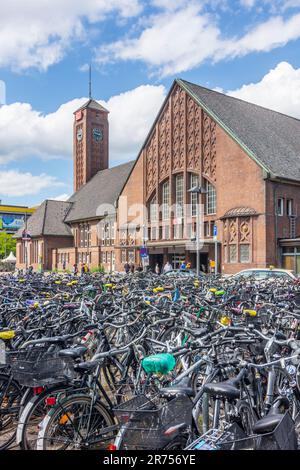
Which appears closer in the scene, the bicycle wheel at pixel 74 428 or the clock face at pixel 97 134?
the bicycle wheel at pixel 74 428

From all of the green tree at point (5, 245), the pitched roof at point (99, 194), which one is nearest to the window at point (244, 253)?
the pitched roof at point (99, 194)

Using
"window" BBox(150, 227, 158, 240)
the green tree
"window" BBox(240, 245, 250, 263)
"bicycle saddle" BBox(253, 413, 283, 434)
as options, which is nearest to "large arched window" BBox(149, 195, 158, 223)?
"window" BBox(150, 227, 158, 240)

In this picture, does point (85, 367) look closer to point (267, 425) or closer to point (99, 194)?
point (267, 425)

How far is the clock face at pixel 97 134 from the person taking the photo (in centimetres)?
5953

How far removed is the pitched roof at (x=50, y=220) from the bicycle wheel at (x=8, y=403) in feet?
163

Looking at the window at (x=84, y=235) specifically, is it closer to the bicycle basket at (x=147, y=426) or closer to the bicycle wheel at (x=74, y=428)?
the bicycle wheel at (x=74, y=428)

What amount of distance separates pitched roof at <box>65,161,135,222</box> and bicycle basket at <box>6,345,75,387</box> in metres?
41.9

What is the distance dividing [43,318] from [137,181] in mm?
34878

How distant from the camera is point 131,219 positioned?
4103 centimetres

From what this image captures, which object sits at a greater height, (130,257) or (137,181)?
(137,181)
